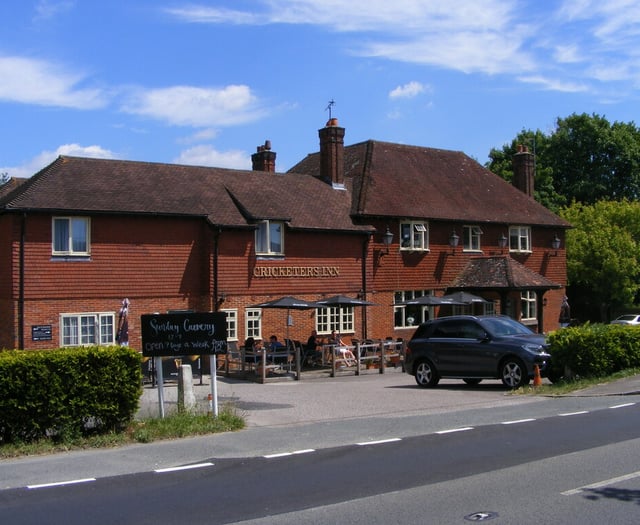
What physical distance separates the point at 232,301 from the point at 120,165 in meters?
6.37

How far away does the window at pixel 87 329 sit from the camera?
25.4 metres

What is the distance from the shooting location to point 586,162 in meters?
61.2

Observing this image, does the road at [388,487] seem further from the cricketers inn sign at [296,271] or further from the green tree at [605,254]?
the green tree at [605,254]

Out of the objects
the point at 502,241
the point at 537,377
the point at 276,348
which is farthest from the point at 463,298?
the point at 537,377

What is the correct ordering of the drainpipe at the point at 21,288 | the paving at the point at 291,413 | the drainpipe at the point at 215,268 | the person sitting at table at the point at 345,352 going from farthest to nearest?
the drainpipe at the point at 215,268 < the person sitting at table at the point at 345,352 < the drainpipe at the point at 21,288 < the paving at the point at 291,413

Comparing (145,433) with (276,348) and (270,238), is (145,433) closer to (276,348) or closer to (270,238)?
(276,348)

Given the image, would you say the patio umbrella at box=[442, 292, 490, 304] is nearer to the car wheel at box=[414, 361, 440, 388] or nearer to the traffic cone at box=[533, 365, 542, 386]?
the car wheel at box=[414, 361, 440, 388]

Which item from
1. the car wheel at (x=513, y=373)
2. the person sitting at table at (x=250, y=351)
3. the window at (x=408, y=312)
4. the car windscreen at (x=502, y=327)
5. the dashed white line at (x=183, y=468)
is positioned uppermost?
the window at (x=408, y=312)

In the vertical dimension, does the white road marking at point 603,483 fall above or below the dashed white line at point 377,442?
above

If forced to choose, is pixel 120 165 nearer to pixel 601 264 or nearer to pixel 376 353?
pixel 376 353

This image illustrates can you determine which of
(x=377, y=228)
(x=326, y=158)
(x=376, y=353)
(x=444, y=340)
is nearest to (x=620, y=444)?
(x=444, y=340)

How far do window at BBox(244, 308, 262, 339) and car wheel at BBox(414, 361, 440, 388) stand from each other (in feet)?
29.1

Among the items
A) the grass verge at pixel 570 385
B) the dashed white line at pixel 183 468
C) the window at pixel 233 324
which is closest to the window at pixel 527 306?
the window at pixel 233 324

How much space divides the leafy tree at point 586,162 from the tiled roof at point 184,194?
99.5 ft
